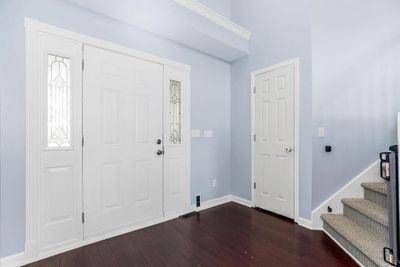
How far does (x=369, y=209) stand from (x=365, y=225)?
0.17 m

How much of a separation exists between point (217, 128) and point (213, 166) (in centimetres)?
67

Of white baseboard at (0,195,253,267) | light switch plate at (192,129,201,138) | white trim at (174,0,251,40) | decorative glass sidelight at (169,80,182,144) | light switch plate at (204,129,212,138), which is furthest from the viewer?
light switch plate at (204,129,212,138)

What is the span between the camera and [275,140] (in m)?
3.00

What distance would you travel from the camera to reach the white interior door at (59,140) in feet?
6.38

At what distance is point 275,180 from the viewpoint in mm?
2992

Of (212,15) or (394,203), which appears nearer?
(394,203)

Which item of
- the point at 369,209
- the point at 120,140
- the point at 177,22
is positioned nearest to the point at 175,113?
the point at 120,140

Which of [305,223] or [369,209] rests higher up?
[369,209]

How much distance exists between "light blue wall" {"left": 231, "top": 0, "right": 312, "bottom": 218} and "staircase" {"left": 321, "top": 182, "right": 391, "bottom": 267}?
14.7 inches

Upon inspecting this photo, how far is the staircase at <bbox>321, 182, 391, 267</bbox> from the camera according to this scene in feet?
5.81

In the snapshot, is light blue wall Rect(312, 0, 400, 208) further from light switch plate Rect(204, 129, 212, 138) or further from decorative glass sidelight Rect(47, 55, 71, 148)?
decorative glass sidelight Rect(47, 55, 71, 148)

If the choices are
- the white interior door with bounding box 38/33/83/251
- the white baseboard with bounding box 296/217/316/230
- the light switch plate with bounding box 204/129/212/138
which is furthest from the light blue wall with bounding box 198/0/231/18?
the white baseboard with bounding box 296/217/316/230

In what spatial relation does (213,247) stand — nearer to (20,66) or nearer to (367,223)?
(367,223)

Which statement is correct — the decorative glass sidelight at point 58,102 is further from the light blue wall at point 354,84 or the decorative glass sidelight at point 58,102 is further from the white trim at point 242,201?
the light blue wall at point 354,84
